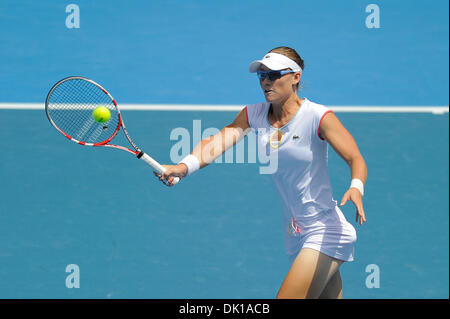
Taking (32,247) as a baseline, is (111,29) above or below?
above

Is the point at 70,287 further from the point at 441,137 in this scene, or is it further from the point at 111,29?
the point at 441,137

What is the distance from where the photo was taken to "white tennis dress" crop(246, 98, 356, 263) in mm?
4398

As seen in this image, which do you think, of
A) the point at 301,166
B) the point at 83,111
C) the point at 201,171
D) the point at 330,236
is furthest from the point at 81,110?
the point at 201,171

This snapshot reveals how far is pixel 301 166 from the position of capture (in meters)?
4.41

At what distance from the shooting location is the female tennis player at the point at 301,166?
170 inches

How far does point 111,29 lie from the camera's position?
810 cm

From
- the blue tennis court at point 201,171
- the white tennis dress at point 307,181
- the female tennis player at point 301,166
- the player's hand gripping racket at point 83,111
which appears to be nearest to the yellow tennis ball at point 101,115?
the player's hand gripping racket at point 83,111

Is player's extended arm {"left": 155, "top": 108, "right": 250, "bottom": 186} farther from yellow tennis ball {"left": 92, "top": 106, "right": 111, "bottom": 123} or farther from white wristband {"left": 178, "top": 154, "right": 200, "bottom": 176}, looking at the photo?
yellow tennis ball {"left": 92, "top": 106, "right": 111, "bottom": 123}

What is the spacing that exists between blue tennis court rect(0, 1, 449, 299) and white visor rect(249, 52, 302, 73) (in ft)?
6.62

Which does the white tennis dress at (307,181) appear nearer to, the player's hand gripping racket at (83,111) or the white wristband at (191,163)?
the white wristband at (191,163)

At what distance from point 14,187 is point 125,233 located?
99 centimetres

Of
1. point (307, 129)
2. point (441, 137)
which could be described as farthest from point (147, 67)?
point (307, 129)

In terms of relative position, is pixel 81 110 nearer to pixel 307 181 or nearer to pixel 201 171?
pixel 307 181

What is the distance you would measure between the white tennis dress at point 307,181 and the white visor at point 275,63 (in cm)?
22
